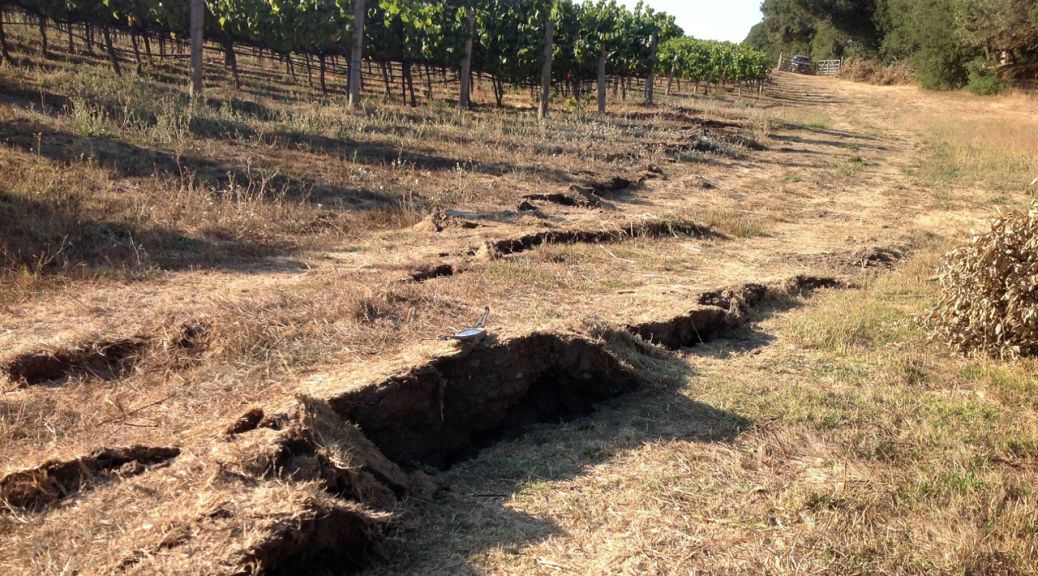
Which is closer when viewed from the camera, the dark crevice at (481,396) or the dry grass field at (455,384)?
the dry grass field at (455,384)

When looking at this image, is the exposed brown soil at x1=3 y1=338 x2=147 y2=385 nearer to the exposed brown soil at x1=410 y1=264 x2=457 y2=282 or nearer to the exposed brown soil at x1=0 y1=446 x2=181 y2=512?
the exposed brown soil at x1=0 y1=446 x2=181 y2=512

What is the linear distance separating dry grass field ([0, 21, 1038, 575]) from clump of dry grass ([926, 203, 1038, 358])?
0.55 ft

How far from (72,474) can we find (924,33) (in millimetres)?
43984

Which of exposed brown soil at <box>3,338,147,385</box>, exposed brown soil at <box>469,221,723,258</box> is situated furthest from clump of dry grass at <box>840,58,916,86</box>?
exposed brown soil at <box>3,338,147,385</box>

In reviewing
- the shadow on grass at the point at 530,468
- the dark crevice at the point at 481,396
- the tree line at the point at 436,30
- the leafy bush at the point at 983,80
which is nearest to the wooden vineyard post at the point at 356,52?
the tree line at the point at 436,30

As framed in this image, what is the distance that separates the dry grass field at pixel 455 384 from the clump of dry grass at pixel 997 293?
0.55 feet

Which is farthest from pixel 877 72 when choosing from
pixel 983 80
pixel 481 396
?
pixel 481 396

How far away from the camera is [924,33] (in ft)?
125

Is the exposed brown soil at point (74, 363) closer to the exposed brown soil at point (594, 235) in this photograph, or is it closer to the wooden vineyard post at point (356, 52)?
the exposed brown soil at point (594, 235)

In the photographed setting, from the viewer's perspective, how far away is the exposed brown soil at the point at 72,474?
2.71 m

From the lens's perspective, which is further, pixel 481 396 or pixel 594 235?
pixel 594 235

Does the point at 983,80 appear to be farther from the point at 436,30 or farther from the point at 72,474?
the point at 72,474

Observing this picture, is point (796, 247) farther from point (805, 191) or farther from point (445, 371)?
point (445, 371)

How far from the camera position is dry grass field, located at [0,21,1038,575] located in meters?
2.77
